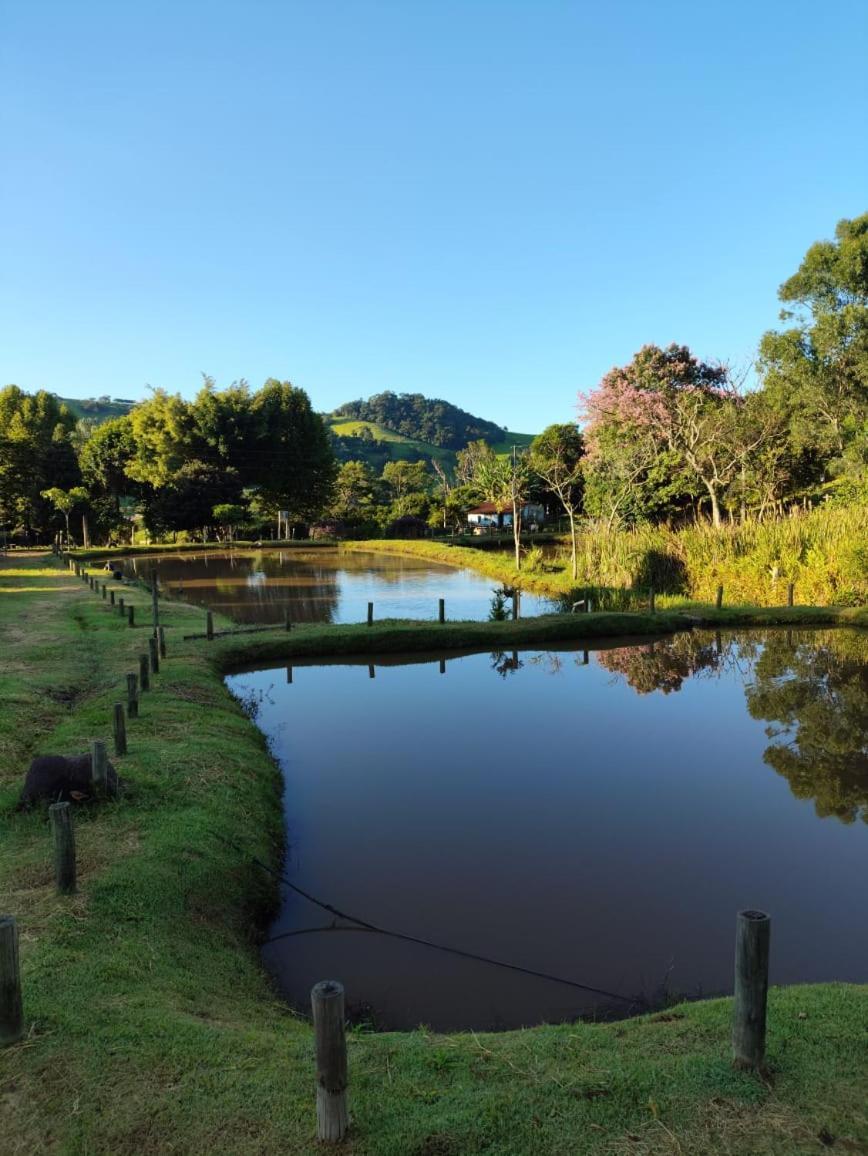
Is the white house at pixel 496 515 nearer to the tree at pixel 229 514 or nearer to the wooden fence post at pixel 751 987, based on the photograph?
the tree at pixel 229 514

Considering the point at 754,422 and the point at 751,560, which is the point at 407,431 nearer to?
the point at 754,422

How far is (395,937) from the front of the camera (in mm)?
6094

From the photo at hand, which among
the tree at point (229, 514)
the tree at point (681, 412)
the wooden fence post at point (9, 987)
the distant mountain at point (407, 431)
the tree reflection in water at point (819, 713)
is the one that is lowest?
the tree reflection in water at point (819, 713)

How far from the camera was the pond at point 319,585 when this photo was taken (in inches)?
952

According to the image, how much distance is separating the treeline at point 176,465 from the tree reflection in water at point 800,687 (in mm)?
42086

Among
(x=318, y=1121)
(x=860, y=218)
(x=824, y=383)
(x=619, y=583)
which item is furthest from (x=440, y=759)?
(x=860, y=218)

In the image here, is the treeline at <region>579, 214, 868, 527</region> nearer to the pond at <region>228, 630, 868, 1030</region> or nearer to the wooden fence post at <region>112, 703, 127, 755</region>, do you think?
the pond at <region>228, 630, 868, 1030</region>

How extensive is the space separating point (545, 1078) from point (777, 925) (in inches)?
135

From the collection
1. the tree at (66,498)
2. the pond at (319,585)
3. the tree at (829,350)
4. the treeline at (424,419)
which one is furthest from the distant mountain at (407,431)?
the tree at (829,350)

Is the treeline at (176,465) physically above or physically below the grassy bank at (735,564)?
above

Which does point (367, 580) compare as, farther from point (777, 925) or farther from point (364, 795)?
point (777, 925)

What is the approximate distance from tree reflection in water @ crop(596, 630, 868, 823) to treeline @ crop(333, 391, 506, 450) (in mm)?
117482

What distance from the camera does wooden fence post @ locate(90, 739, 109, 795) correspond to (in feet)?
22.7

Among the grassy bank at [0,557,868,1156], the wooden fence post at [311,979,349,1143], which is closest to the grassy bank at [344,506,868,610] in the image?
the grassy bank at [0,557,868,1156]
